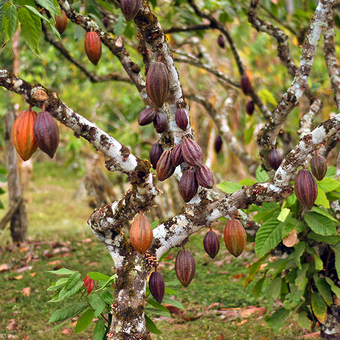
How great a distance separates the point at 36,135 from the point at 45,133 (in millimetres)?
27

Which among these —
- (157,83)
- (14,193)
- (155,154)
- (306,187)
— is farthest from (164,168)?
(14,193)

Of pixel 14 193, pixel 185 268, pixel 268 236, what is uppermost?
pixel 14 193

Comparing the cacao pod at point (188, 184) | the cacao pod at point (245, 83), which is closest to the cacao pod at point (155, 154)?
the cacao pod at point (188, 184)

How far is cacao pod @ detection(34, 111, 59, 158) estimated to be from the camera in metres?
1.13

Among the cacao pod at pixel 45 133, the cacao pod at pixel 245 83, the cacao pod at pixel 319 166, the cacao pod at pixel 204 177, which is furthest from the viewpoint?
the cacao pod at pixel 245 83

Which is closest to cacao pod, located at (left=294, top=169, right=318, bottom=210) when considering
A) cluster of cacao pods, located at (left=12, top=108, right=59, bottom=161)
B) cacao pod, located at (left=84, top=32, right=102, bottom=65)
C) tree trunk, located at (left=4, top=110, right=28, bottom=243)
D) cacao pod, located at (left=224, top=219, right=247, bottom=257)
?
cacao pod, located at (left=224, top=219, right=247, bottom=257)

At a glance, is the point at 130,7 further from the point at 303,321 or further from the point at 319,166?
the point at 303,321

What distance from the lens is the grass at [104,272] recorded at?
7.08ft

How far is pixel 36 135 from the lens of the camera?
1125mm

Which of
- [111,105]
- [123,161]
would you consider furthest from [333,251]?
[111,105]

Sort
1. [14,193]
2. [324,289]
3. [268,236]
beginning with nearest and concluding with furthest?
[268,236] < [324,289] < [14,193]

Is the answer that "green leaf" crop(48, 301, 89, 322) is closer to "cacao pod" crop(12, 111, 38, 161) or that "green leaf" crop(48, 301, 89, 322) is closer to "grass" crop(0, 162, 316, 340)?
"grass" crop(0, 162, 316, 340)

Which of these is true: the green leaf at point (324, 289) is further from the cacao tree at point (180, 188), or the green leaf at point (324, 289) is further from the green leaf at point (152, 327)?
the green leaf at point (152, 327)

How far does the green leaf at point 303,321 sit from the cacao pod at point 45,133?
152cm
